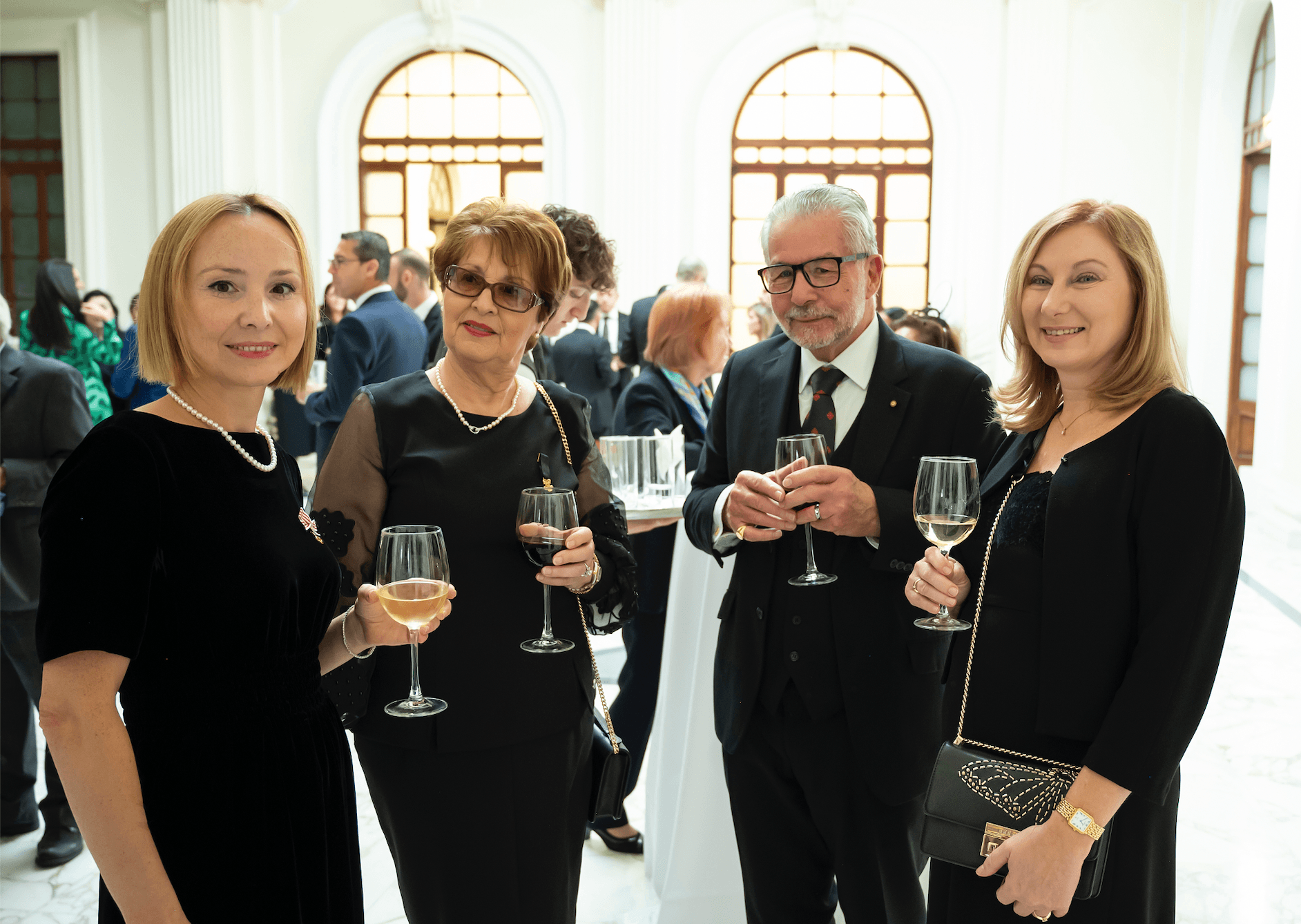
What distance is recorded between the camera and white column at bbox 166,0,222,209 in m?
10.6

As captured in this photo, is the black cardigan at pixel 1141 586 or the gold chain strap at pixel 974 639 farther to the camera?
the gold chain strap at pixel 974 639

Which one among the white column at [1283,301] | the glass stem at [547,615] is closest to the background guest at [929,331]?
the glass stem at [547,615]

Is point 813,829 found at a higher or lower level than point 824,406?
lower

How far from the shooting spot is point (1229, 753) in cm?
398

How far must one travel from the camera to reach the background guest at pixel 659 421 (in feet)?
11.2

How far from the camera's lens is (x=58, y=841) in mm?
3168

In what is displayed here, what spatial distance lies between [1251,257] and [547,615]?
1018 cm

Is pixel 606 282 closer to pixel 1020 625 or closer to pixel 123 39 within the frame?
pixel 1020 625

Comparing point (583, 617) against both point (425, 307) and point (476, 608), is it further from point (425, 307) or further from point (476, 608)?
point (425, 307)

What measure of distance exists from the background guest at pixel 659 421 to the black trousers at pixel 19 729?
1.81 m

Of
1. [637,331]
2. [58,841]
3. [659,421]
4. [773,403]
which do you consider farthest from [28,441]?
[637,331]

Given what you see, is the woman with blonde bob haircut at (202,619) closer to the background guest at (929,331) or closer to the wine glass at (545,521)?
the wine glass at (545,521)

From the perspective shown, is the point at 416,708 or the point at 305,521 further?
the point at 416,708

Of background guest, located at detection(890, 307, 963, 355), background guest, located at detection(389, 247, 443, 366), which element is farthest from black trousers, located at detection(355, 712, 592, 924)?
background guest, located at detection(389, 247, 443, 366)
